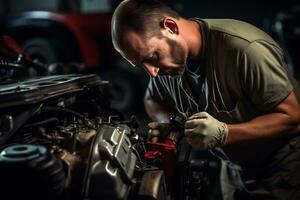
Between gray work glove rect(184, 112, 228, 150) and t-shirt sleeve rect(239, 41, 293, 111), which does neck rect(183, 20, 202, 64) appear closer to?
t-shirt sleeve rect(239, 41, 293, 111)

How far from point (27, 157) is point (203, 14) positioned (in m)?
5.80

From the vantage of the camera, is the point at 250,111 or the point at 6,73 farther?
the point at 6,73

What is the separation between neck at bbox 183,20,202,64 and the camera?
169cm

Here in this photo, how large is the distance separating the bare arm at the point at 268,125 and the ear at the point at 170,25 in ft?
1.47

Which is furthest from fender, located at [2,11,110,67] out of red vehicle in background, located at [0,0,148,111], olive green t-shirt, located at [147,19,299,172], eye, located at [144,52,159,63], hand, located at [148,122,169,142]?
eye, located at [144,52,159,63]

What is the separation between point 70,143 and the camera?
1.35 metres

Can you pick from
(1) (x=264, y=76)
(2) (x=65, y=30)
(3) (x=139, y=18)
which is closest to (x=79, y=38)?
(2) (x=65, y=30)

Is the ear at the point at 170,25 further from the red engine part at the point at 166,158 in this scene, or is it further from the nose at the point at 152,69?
the red engine part at the point at 166,158

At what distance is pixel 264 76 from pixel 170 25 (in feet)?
1.40

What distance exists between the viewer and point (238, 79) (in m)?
1.65

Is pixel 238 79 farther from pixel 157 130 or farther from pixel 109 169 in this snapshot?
pixel 109 169

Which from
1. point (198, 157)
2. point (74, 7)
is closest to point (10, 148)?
point (198, 157)

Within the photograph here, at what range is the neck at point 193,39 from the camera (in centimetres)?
169

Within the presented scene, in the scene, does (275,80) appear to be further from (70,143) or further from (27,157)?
(27,157)
